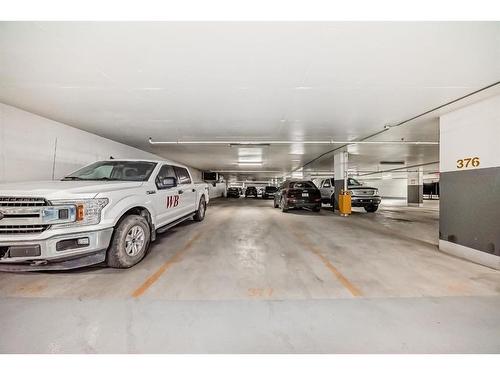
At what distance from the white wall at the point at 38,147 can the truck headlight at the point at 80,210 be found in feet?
10.5

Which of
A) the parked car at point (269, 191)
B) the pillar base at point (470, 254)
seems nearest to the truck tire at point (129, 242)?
the pillar base at point (470, 254)

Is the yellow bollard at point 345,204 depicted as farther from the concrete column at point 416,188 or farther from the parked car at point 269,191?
the parked car at point 269,191

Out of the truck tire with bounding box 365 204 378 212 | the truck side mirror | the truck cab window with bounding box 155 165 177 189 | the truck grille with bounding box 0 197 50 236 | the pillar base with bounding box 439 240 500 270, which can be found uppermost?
the truck cab window with bounding box 155 165 177 189

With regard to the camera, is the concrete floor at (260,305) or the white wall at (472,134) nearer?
the concrete floor at (260,305)

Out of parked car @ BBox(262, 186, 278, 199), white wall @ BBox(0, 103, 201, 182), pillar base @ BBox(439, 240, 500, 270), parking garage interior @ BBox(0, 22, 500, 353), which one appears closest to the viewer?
parking garage interior @ BBox(0, 22, 500, 353)

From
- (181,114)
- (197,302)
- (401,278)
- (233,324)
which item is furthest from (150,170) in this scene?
(401,278)

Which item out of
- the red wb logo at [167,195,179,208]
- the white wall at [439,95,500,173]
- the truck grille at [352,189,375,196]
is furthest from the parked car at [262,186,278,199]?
the white wall at [439,95,500,173]

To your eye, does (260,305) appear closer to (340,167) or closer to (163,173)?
(163,173)

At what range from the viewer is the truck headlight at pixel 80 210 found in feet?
9.36

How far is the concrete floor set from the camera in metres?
1.79

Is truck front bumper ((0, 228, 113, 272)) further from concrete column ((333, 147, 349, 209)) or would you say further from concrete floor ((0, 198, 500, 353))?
concrete column ((333, 147, 349, 209))

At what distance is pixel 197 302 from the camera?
2.40m

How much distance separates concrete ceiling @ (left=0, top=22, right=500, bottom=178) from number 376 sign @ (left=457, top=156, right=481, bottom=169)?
4.23 ft
